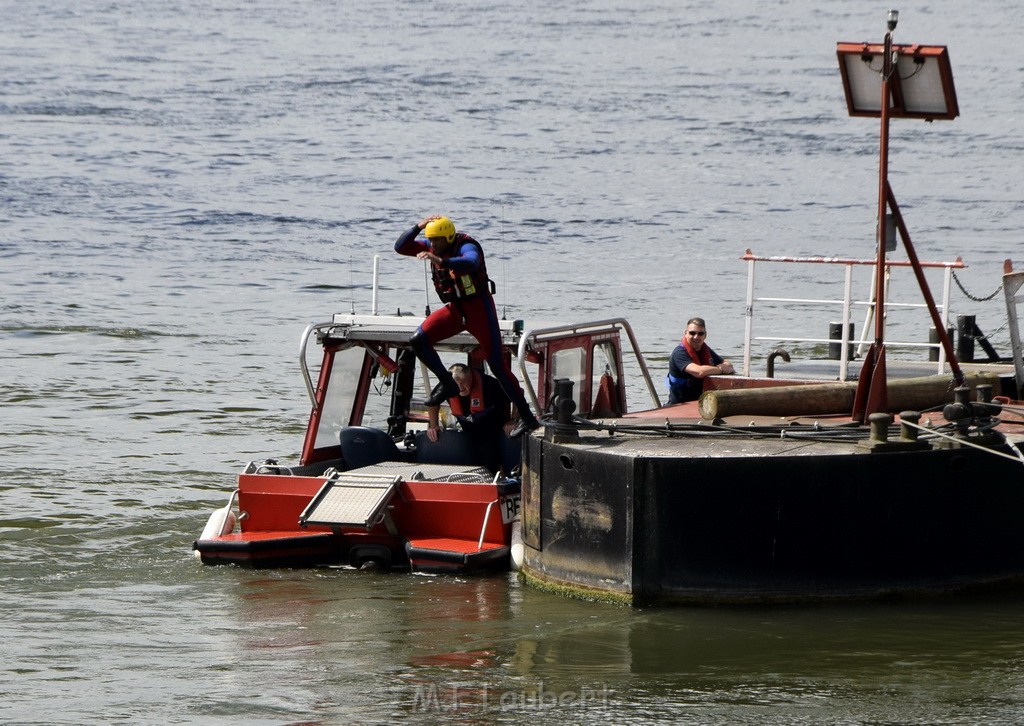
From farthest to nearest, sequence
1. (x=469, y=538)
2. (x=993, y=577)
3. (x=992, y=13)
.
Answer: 1. (x=992, y=13)
2. (x=469, y=538)
3. (x=993, y=577)

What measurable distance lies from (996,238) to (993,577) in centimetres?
2146

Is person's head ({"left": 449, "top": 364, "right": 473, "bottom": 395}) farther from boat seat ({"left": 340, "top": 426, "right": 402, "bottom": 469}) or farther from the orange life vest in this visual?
boat seat ({"left": 340, "top": 426, "right": 402, "bottom": 469})

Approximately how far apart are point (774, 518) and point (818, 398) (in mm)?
1813

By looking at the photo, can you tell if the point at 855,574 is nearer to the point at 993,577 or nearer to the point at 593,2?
the point at 993,577

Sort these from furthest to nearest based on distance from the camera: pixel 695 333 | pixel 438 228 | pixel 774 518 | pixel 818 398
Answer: pixel 695 333 < pixel 438 228 < pixel 818 398 < pixel 774 518

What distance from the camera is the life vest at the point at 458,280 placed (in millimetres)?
12164

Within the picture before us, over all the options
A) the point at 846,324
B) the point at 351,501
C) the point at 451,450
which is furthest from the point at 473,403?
the point at 846,324

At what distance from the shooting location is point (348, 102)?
43.7 m

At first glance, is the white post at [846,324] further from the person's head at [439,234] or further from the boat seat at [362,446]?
the boat seat at [362,446]

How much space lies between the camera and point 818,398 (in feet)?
39.3

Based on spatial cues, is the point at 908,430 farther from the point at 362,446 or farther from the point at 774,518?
the point at 362,446

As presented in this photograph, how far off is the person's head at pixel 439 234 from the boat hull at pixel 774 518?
1.97 m

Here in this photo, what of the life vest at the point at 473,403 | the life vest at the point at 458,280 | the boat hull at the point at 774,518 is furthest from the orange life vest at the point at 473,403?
the boat hull at the point at 774,518

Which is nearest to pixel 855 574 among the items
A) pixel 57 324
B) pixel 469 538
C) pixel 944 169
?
pixel 469 538
